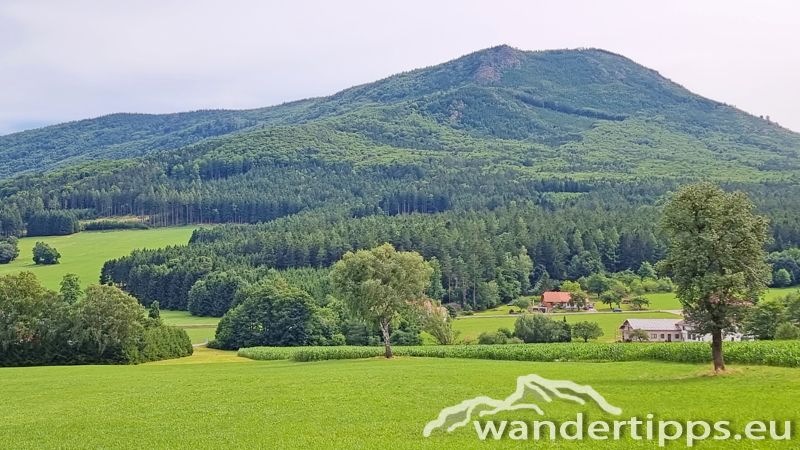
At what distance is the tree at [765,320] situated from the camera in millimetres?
74419

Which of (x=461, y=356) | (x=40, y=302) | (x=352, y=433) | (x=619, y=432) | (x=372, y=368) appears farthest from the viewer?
(x=40, y=302)

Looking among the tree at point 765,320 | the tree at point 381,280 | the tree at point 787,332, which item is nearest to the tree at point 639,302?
the tree at point 765,320

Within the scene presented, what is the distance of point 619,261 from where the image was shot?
153625mm

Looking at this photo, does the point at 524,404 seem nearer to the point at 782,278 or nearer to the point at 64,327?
the point at 64,327

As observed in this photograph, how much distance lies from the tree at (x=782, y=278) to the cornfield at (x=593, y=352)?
90.3m

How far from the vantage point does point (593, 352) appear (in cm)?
5594

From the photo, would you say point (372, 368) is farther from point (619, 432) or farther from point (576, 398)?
point (619, 432)

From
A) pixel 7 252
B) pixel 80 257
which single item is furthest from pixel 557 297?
pixel 7 252

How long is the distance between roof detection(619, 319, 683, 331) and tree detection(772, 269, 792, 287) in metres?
50.2

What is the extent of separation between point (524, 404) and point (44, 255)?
172455mm

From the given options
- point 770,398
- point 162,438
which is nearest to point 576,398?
point 770,398

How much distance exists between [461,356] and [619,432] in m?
39.0

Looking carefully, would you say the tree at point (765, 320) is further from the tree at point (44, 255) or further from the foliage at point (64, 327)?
the tree at point (44, 255)

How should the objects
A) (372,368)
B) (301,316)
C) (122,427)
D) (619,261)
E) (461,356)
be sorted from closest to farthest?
(122,427), (372,368), (461,356), (301,316), (619,261)
